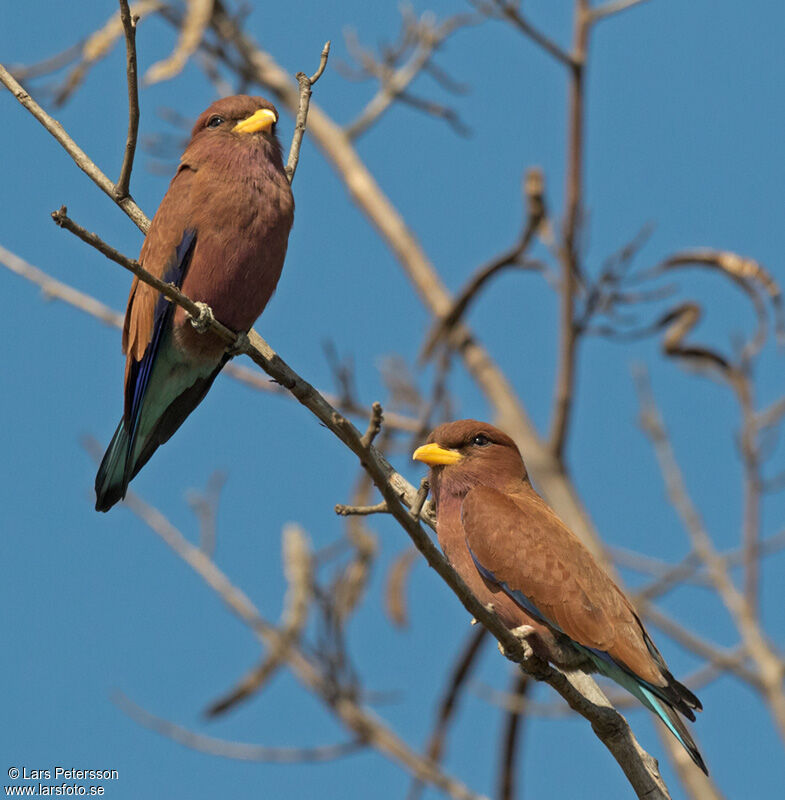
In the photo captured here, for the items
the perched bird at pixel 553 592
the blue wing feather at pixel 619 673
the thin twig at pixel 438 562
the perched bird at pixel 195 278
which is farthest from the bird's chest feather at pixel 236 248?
the blue wing feather at pixel 619 673

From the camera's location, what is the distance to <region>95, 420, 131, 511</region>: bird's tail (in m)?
5.32

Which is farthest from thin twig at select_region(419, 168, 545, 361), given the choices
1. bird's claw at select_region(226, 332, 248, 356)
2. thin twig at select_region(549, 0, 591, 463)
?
bird's claw at select_region(226, 332, 248, 356)

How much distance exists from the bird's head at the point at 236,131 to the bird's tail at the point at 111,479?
1.38m

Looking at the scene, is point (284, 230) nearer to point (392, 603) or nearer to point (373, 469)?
point (373, 469)

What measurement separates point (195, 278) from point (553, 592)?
2001 mm

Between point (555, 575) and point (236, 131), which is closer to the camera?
point (555, 575)

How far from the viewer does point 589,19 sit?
896 cm

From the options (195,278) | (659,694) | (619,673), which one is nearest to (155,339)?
(195,278)

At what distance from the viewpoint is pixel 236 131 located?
5.70m

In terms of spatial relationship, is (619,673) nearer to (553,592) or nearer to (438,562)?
(553,592)

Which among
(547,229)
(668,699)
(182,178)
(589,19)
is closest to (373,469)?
(668,699)

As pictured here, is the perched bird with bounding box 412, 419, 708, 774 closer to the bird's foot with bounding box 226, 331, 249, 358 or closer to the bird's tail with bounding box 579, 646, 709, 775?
the bird's tail with bounding box 579, 646, 709, 775

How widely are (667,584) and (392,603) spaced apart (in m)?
1.70

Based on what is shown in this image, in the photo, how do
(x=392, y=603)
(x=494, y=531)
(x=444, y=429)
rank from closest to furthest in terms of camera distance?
(x=494, y=531) < (x=444, y=429) < (x=392, y=603)
